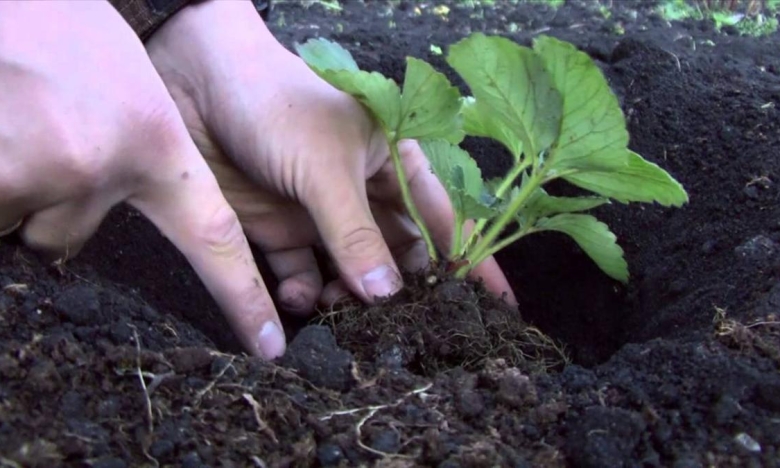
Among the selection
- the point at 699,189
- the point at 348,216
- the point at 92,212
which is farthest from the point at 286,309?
the point at 699,189

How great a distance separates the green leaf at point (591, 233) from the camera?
4.11ft

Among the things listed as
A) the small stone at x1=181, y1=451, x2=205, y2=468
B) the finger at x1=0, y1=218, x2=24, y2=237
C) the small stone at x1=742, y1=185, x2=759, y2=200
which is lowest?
the small stone at x1=742, y1=185, x2=759, y2=200

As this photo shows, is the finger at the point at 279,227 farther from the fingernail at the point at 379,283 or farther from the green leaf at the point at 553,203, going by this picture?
the green leaf at the point at 553,203

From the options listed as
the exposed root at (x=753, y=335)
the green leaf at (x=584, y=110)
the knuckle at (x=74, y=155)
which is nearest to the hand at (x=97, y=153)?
the knuckle at (x=74, y=155)

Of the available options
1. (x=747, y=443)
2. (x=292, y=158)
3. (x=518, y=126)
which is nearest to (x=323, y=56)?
(x=292, y=158)

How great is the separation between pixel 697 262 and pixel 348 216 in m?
0.59

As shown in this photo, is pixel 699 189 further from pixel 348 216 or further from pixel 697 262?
pixel 348 216

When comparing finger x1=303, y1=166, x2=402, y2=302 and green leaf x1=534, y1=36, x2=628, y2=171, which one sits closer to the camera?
green leaf x1=534, y1=36, x2=628, y2=171

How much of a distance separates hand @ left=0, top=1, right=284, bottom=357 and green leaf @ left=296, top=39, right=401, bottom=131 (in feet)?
0.70

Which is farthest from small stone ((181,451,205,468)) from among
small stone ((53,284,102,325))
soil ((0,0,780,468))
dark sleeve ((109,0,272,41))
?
dark sleeve ((109,0,272,41))

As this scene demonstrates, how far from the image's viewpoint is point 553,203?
1.20 m

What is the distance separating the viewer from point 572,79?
97 cm

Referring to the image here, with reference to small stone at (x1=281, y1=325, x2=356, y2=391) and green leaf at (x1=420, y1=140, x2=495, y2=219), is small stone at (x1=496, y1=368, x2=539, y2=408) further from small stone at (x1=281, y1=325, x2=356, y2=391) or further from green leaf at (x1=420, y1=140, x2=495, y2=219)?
green leaf at (x1=420, y1=140, x2=495, y2=219)

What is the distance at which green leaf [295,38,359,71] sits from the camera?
1.13 meters
